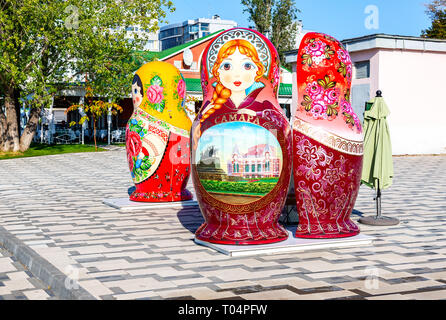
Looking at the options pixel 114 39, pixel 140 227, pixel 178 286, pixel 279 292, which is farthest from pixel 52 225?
pixel 114 39

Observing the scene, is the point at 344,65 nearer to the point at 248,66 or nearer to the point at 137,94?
the point at 248,66

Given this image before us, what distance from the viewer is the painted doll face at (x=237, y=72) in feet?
25.5

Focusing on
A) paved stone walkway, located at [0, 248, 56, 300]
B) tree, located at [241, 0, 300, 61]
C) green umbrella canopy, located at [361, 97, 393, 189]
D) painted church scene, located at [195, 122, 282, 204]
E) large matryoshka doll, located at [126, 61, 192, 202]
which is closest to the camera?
paved stone walkway, located at [0, 248, 56, 300]

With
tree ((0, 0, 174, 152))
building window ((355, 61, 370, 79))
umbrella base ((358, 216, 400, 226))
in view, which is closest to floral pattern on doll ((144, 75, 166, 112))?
umbrella base ((358, 216, 400, 226))

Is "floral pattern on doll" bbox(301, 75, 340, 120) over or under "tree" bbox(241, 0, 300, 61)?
under

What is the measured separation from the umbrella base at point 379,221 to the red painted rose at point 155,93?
436 cm

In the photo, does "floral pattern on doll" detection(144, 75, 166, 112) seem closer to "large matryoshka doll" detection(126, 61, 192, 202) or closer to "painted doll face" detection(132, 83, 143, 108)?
"large matryoshka doll" detection(126, 61, 192, 202)

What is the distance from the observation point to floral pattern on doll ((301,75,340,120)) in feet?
26.5

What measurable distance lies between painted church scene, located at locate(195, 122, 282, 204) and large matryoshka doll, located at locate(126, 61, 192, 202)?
13.1ft

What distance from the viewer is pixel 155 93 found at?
11.6 meters

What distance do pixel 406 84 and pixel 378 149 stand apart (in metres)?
16.8

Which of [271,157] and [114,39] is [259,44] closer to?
[271,157]
